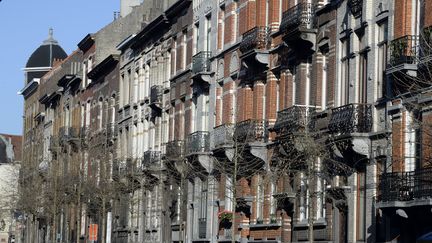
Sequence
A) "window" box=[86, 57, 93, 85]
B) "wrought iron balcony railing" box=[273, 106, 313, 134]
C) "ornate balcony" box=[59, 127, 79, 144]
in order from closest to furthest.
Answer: "wrought iron balcony railing" box=[273, 106, 313, 134], "window" box=[86, 57, 93, 85], "ornate balcony" box=[59, 127, 79, 144]

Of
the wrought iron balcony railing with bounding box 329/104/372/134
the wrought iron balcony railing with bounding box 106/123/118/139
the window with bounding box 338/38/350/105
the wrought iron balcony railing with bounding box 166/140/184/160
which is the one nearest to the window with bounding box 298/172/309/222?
the window with bounding box 338/38/350/105

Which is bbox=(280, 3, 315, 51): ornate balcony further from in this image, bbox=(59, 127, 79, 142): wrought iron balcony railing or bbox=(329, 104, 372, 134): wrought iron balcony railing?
bbox=(59, 127, 79, 142): wrought iron balcony railing

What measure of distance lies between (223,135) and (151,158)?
1276 centimetres

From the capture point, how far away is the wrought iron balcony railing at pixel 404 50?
34.8 metres

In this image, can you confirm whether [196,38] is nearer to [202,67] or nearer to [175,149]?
[202,67]

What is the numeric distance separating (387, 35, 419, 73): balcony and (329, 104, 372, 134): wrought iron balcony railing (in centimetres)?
308

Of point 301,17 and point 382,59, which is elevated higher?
point 301,17

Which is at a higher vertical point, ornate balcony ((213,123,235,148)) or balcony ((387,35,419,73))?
balcony ((387,35,419,73))

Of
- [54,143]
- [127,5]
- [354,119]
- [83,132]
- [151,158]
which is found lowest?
[354,119]

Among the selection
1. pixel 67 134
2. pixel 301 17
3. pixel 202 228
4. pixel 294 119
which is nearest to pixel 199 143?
pixel 202 228

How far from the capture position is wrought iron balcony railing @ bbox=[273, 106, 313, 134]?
141ft

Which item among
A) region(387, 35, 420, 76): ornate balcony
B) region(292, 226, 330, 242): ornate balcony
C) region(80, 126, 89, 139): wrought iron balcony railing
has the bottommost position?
region(292, 226, 330, 242): ornate balcony

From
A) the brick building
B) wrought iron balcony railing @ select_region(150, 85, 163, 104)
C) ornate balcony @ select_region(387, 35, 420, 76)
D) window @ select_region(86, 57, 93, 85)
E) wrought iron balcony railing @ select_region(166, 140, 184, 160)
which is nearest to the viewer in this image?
ornate balcony @ select_region(387, 35, 420, 76)

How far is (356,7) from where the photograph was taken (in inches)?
1577
